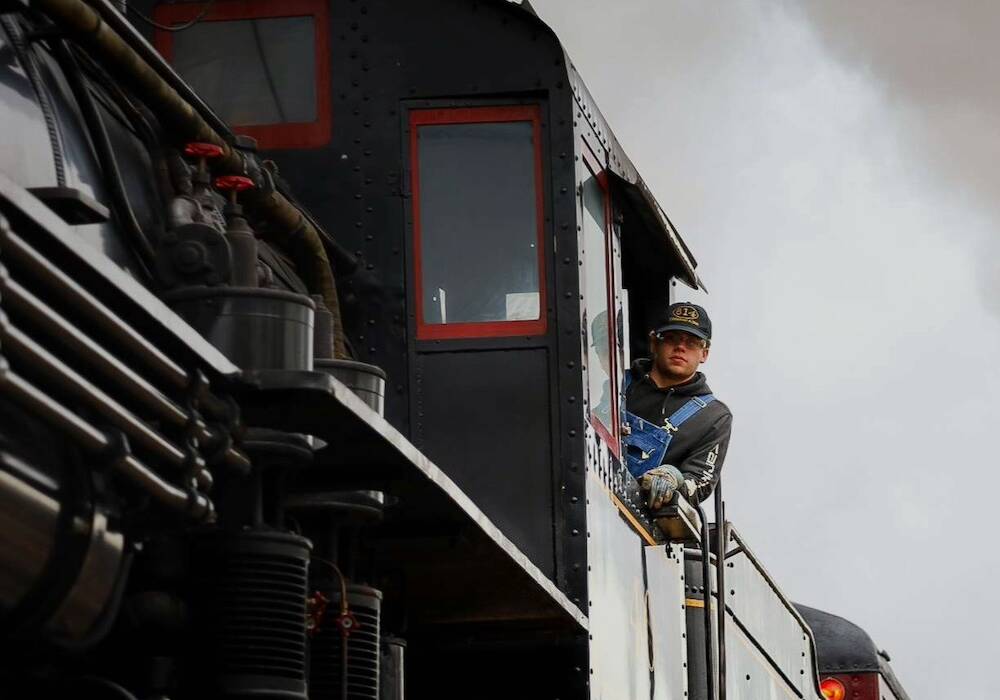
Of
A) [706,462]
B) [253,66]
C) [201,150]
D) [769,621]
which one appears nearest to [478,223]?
[253,66]

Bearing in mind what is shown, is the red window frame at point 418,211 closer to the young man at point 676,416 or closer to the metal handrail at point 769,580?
the young man at point 676,416

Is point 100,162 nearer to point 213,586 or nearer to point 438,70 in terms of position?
point 213,586

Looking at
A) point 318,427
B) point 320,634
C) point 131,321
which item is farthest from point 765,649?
point 131,321

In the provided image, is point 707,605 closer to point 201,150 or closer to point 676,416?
point 676,416

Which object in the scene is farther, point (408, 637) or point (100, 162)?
point (408, 637)

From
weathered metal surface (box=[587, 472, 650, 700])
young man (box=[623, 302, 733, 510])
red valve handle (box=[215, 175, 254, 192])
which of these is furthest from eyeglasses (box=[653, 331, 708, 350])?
red valve handle (box=[215, 175, 254, 192])

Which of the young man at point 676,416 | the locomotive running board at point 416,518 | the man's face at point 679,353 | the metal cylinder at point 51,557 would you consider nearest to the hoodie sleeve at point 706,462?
the young man at point 676,416

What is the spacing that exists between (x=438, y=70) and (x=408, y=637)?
2.28 meters

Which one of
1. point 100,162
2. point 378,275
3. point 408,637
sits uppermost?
point 378,275

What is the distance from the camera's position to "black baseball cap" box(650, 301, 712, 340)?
1036cm

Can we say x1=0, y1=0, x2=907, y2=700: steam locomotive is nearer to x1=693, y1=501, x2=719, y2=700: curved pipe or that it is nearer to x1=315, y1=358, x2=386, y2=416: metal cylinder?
x1=315, y1=358, x2=386, y2=416: metal cylinder

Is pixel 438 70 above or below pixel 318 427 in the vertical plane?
above

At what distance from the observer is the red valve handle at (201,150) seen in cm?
602

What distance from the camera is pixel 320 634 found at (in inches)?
237
